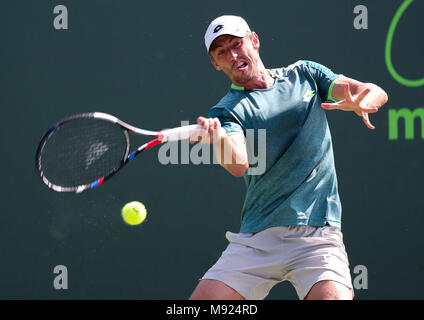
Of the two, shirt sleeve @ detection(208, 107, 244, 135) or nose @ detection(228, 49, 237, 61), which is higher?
nose @ detection(228, 49, 237, 61)

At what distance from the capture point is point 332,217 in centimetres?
267

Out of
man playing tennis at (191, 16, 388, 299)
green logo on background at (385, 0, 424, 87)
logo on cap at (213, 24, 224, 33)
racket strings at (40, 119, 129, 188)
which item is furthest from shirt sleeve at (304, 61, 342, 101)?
green logo on background at (385, 0, 424, 87)

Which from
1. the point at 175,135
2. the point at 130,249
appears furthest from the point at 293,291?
the point at 175,135

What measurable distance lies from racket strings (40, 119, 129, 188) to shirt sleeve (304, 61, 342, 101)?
0.87 m

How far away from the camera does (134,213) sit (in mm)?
3773

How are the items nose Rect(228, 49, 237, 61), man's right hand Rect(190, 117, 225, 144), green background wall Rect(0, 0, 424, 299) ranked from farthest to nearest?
green background wall Rect(0, 0, 424, 299), nose Rect(228, 49, 237, 61), man's right hand Rect(190, 117, 225, 144)

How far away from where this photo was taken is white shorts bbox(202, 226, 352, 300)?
258cm

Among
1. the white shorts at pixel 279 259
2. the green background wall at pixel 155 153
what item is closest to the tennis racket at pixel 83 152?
the white shorts at pixel 279 259

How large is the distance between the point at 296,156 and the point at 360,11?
69.0 inches

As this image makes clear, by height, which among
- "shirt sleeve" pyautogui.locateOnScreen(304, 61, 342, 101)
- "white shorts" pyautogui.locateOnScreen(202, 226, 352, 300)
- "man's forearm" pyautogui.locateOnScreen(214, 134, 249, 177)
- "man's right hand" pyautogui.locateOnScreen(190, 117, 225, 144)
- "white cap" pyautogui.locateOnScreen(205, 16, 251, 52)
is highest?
"white cap" pyautogui.locateOnScreen(205, 16, 251, 52)

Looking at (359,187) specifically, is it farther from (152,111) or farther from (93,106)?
(93,106)

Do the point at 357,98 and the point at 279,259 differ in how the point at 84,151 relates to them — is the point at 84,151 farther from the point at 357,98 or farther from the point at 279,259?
the point at 357,98

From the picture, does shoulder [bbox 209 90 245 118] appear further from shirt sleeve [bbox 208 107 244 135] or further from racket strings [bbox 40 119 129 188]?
racket strings [bbox 40 119 129 188]

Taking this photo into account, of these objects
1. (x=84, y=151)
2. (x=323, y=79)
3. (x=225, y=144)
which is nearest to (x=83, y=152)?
(x=84, y=151)
